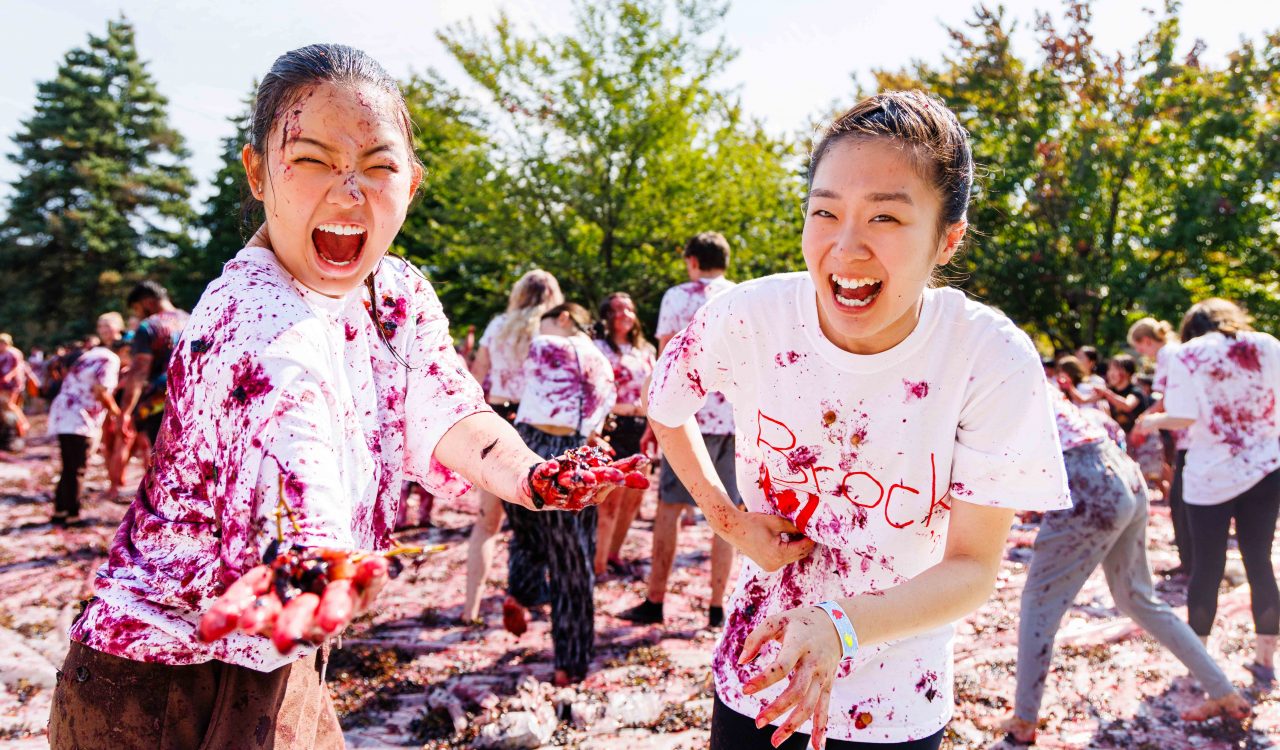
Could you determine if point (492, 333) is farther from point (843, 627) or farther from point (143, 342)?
point (843, 627)

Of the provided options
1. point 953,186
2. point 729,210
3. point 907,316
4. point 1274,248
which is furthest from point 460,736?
point 1274,248

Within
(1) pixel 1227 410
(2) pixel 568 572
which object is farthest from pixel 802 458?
(1) pixel 1227 410

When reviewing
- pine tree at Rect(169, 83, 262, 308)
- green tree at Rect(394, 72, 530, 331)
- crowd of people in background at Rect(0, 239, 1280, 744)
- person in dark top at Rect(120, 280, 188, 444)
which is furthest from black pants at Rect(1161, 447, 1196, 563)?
pine tree at Rect(169, 83, 262, 308)

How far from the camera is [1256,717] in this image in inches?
174

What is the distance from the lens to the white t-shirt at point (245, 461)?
4.12ft

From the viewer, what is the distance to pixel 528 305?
228 inches

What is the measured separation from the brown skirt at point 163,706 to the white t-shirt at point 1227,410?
5.24 meters

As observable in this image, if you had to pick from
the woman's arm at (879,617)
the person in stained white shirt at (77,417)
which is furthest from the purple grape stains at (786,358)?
the person in stained white shirt at (77,417)

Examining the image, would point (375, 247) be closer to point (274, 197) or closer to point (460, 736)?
point (274, 197)

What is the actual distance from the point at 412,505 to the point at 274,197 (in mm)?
7952

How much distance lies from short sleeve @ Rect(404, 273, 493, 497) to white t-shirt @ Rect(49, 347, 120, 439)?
26.4 feet

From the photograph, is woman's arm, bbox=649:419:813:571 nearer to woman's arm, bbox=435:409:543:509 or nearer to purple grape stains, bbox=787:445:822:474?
purple grape stains, bbox=787:445:822:474

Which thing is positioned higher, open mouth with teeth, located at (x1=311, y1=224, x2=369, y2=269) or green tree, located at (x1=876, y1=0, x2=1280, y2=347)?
green tree, located at (x1=876, y1=0, x2=1280, y2=347)

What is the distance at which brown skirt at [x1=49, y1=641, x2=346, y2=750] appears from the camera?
4.66 ft
